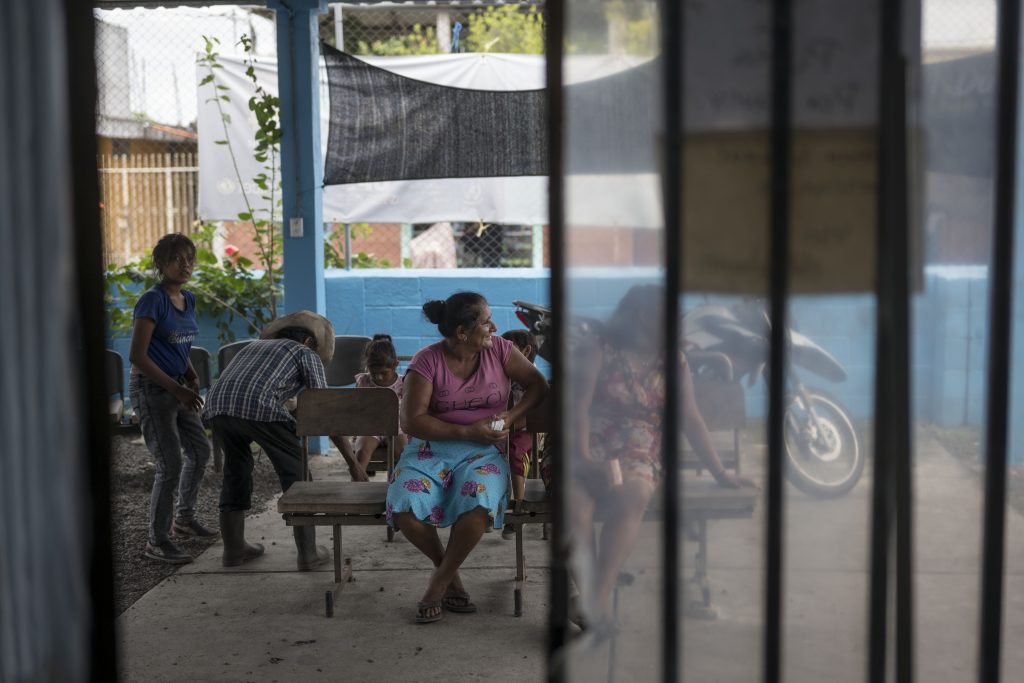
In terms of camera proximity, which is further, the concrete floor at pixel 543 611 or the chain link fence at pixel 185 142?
the chain link fence at pixel 185 142

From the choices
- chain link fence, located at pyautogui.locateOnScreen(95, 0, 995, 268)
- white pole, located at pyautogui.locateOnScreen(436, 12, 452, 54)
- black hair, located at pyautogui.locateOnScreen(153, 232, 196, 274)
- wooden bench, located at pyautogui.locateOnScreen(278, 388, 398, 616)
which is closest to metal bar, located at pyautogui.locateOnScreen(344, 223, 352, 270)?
chain link fence, located at pyautogui.locateOnScreen(95, 0, 995, 268)

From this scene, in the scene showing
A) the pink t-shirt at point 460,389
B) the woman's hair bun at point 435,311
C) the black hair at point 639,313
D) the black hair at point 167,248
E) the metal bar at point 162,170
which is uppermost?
the metal bar at point 162,170

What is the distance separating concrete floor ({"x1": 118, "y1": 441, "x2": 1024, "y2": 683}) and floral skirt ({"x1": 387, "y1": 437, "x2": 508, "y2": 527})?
0.46 meters

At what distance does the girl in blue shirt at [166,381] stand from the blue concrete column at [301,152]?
7.02 feet

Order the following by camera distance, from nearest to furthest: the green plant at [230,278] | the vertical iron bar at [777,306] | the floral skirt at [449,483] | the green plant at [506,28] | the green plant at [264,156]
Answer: the vertical iron bar at [777,306] → the floral skirt at [449,483] → the green plant at [264,156] → the green plant at [230,278] → the green plant at [506,28]

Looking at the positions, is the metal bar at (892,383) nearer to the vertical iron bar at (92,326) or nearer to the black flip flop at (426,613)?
the vertical iron bar at (92,326)

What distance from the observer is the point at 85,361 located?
7.53 feet

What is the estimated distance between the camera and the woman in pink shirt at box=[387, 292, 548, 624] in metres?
4.11

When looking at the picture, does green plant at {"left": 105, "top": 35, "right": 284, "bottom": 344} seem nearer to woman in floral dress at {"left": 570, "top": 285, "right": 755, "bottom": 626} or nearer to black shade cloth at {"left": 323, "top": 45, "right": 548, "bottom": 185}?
black shade cloth at {"left": 323, "top": 45, "right": 548, "bottom": 185}

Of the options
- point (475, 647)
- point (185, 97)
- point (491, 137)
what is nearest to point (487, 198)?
point (491, 137)

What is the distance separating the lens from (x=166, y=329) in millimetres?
4781

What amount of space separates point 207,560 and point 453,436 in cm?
162

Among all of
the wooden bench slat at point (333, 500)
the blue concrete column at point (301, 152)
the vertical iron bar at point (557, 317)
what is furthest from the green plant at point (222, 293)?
the vertical iron bar at point (557, 317)

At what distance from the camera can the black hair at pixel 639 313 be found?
1.96 metres
